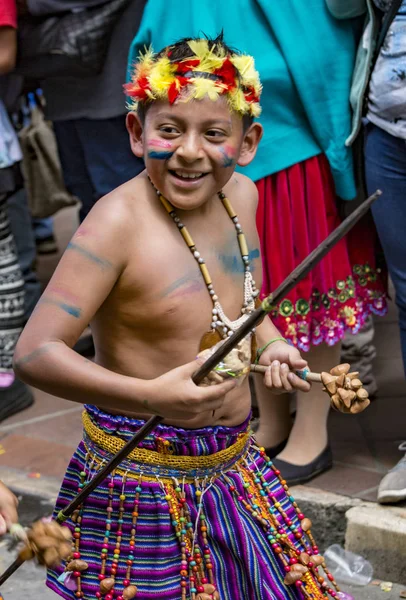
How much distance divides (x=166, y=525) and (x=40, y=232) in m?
4.79

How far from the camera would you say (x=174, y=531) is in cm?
218

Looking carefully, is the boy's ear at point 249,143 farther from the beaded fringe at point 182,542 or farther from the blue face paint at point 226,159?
the beaded fringe at point 182,542

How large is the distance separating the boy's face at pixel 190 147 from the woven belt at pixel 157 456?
0.52 m

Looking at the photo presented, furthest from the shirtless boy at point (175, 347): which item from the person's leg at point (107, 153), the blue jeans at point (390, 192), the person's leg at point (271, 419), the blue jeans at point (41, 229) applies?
the blue jeans at point (41, 229)

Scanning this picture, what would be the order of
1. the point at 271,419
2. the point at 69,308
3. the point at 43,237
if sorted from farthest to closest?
the point at 43,237, the point at 271,419, the point at 69,308

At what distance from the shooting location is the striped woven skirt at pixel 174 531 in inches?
85.7

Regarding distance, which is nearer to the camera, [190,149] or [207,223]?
[190,149]

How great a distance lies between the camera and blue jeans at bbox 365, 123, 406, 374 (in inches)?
121

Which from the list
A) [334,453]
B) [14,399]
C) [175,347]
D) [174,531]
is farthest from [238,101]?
[14,399]

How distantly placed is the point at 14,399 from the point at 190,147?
2.45m

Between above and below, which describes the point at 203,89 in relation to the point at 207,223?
above

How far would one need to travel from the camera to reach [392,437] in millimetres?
3715

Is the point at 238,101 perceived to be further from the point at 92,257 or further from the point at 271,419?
the point at 271,419

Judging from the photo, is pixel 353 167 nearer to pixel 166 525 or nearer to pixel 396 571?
pixel 396 571
